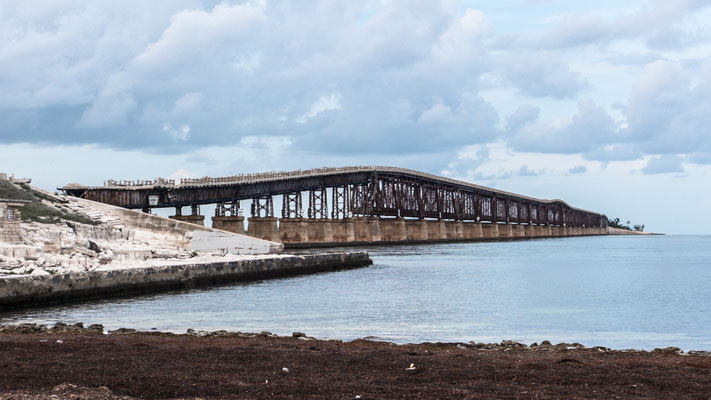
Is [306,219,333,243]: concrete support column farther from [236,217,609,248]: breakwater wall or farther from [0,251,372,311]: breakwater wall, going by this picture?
[0,251,372,311]: breakwater wall

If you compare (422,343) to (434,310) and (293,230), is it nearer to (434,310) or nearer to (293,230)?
(434,310)

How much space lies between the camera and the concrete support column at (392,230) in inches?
5354

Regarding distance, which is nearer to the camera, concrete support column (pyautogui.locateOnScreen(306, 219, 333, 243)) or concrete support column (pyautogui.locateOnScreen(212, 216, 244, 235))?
concrete support column (pyautogui.locateOnScreen(212, 216, 244, 235))

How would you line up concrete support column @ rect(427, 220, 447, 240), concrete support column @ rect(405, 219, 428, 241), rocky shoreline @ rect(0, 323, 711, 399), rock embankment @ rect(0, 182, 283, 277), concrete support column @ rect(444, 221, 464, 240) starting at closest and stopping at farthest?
rocky shoreline @ rect(0, 323, 711, 399)
rock embankment @ rect(0, 182, 283, 277)
concrete support column @ rect(405, 219, 428, 241)
concrete support column @ rect(427, 220, 447, 240)
concrete support column @ rect(444, 221, 464, 240)

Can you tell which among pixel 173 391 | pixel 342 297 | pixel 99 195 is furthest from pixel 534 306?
pixel 99 195

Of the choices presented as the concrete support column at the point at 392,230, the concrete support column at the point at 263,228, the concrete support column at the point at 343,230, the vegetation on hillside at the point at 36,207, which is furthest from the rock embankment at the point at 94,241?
the concrete support column at the point at 392,230

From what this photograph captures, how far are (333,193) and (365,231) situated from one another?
10.6 m

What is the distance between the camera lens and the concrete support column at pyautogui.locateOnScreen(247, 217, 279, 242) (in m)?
101

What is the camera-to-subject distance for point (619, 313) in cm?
3316

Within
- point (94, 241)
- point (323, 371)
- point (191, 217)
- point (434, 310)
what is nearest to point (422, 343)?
point (323, 371)

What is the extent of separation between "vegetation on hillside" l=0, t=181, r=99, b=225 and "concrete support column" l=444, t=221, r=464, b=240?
11585 centimetres

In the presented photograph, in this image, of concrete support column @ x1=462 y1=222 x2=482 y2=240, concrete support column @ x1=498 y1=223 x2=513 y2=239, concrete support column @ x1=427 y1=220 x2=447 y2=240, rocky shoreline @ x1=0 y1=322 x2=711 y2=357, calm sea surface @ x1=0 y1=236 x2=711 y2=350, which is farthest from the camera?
concrete support column @ x1=498 y1=223 x2=513 y2=239

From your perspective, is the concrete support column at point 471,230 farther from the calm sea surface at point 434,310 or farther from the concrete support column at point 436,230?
the calm sea surface at point 434,310

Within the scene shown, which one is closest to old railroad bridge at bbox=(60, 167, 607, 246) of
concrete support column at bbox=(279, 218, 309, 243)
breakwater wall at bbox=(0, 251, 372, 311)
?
concrete support column at bbox=(279, 218, 309, 243)
